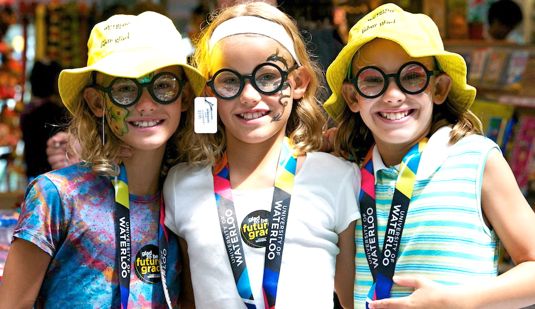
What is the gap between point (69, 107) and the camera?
256cm

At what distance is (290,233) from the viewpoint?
2395 millimetres

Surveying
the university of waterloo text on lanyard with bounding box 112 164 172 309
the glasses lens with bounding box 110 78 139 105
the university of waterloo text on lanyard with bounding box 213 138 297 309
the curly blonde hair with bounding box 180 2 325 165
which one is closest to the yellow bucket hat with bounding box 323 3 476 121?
the curly blonde hair with bounding box 180 2 325 165

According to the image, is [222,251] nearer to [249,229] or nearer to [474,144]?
[249,229]

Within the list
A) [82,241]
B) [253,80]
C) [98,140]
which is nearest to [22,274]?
[82,241]

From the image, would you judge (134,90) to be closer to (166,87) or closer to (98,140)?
(166,87)

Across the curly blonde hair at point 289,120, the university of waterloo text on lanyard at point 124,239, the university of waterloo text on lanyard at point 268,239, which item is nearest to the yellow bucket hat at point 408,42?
the curly blonde hair at point 289,120

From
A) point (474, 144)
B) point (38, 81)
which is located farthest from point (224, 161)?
point (38, 81)

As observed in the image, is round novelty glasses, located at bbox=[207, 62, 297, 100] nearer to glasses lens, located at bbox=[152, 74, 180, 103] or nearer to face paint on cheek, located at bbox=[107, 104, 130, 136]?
glasses lens, located at bbox=[152, 74, 180, 103]

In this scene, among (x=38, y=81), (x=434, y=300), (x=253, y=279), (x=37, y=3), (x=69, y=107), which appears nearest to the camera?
(x=434, y=300)

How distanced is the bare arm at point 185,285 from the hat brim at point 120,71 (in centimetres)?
49

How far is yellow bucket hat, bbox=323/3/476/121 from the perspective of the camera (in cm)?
234

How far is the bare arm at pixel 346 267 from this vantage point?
2480mm

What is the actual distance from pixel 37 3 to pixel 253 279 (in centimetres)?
738

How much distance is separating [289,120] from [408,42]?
504 mm
